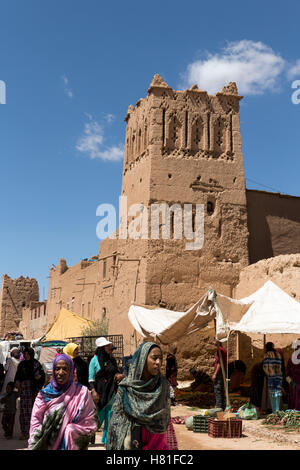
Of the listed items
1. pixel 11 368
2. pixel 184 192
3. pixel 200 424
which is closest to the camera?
pixel 200 424

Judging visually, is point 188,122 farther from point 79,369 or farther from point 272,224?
point 79,369

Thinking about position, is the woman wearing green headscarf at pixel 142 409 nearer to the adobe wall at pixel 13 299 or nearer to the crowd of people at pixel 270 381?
the crowd of people at pixel 270 381

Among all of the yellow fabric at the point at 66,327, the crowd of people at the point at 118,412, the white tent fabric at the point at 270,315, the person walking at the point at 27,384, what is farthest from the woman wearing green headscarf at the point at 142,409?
the yellow fabric at the point at 66,327

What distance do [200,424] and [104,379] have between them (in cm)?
203

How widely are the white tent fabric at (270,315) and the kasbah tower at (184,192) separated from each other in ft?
12.1

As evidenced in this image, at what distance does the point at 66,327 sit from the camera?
58.3ft

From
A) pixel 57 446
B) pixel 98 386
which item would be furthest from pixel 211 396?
pixel 57 446

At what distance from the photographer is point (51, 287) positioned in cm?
2944

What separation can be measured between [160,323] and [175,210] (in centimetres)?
345

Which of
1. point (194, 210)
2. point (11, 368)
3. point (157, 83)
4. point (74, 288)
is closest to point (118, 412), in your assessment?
point (11, 368)

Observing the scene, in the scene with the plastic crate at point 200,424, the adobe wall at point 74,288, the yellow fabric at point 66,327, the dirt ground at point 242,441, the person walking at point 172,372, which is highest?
the adobe wall at point 74,288

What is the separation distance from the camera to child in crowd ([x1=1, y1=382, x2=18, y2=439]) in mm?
7372

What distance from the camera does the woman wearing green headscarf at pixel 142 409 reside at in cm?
340
